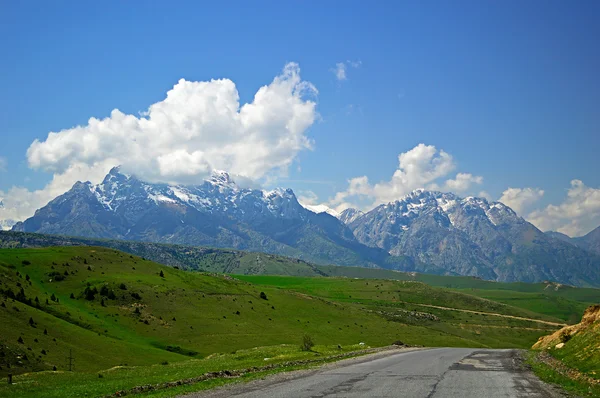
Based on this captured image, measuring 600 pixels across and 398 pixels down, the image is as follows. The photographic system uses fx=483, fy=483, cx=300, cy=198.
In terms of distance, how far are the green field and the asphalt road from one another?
11.2 meters

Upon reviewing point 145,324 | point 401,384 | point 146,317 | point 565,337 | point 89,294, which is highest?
point 89,294

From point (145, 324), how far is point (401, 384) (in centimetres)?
8509

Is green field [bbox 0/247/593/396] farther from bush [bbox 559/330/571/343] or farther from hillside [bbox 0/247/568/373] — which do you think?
bush [bbox 559/330/571/343]

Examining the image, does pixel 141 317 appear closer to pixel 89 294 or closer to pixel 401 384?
pixel 89 294

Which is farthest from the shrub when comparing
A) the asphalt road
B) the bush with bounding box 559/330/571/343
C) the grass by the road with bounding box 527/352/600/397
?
the grass by the road with bounding box 527/352/600/397

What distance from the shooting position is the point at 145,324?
336ft

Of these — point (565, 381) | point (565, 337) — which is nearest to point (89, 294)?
point (565, 337)

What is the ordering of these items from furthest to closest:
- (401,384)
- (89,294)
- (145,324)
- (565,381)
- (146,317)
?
(89,294)
(146,317)
(145,324)
(565,381)
(401,384)

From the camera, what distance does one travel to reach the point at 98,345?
75750 mm

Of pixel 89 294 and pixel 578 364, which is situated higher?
pixel 89 294

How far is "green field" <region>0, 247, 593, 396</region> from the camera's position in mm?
56531

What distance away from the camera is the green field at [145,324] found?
56.5 metres

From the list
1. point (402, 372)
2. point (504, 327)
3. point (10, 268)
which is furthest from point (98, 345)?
point (504, 327)

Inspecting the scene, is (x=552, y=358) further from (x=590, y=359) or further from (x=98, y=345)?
(x=98, y=345)
